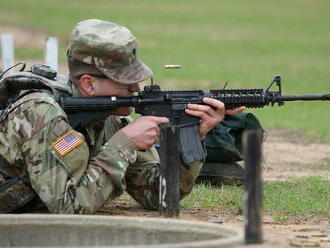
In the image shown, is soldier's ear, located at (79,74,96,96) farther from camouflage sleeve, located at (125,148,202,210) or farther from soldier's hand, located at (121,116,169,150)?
camouflage sleeve, located at (125,148,202,210)

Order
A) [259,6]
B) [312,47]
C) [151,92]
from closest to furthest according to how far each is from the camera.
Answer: [151,92] < [312,47] < [259,6]

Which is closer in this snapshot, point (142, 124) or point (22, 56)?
point (142, 124)

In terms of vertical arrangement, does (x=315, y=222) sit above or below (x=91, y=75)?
below

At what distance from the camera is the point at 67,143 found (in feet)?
22.3

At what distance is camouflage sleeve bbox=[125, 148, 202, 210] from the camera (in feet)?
24.8

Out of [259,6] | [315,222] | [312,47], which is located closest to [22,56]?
[312,47]

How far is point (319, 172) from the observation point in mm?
11773

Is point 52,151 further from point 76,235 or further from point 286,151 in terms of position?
point 286,151

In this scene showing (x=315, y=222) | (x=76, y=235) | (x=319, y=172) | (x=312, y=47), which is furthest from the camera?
(x=312, y=47)

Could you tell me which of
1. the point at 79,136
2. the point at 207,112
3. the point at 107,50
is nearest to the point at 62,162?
the point at 79,136

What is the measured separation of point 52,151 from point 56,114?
25cm

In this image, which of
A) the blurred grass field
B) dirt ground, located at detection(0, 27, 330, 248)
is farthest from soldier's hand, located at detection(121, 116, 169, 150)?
the blurred grass field

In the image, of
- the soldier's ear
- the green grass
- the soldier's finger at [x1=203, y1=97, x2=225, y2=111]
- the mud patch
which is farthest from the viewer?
the mud patch

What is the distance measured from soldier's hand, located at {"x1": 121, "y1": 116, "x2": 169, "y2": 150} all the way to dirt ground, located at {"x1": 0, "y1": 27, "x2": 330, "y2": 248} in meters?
0.66
